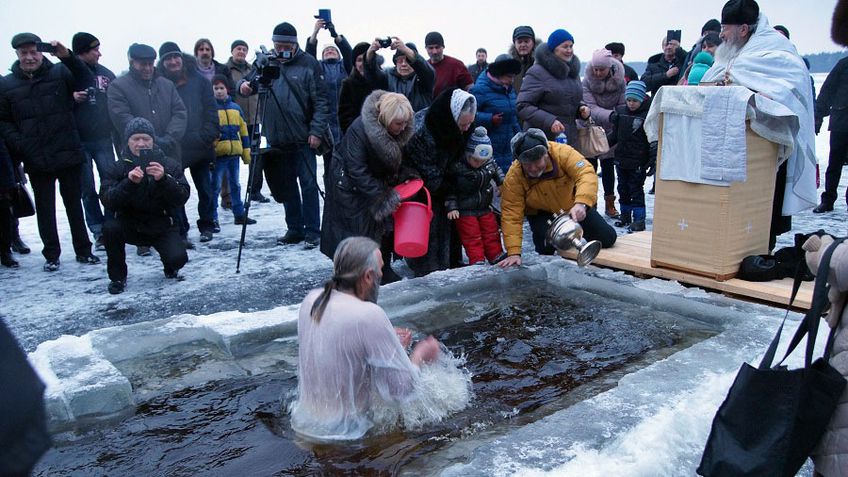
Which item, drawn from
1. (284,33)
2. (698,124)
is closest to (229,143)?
(284,33)

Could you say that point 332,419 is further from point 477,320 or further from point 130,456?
point 477,320

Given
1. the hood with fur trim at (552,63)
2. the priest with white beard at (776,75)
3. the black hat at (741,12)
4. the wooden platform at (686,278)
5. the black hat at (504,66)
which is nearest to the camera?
the wooden platform at (686,278)

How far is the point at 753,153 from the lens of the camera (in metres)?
4.65

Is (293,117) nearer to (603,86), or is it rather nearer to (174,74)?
(174,74)

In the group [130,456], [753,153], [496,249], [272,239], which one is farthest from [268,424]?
[272,239]

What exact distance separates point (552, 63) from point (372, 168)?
2.85 metres

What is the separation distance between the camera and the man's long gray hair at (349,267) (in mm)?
2994

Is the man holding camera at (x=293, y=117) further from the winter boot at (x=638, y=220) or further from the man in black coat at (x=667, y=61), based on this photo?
the man in black coat at (x=667, y=61)

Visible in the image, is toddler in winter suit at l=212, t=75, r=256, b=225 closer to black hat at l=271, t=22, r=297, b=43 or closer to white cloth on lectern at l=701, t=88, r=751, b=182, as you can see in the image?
black hat at l=271, t=22, r=297, b=43

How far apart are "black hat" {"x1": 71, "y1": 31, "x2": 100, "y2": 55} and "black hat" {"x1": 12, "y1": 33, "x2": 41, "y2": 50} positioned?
2.28ft

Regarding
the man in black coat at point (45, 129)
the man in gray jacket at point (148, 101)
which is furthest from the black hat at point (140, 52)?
the man in black coat at point (45, 129)

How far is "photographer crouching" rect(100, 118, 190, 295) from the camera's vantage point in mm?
5715

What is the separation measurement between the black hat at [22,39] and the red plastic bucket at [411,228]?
393 centimetres

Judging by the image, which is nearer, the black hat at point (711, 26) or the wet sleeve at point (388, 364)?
the wet sleeve at point (388, 364)
